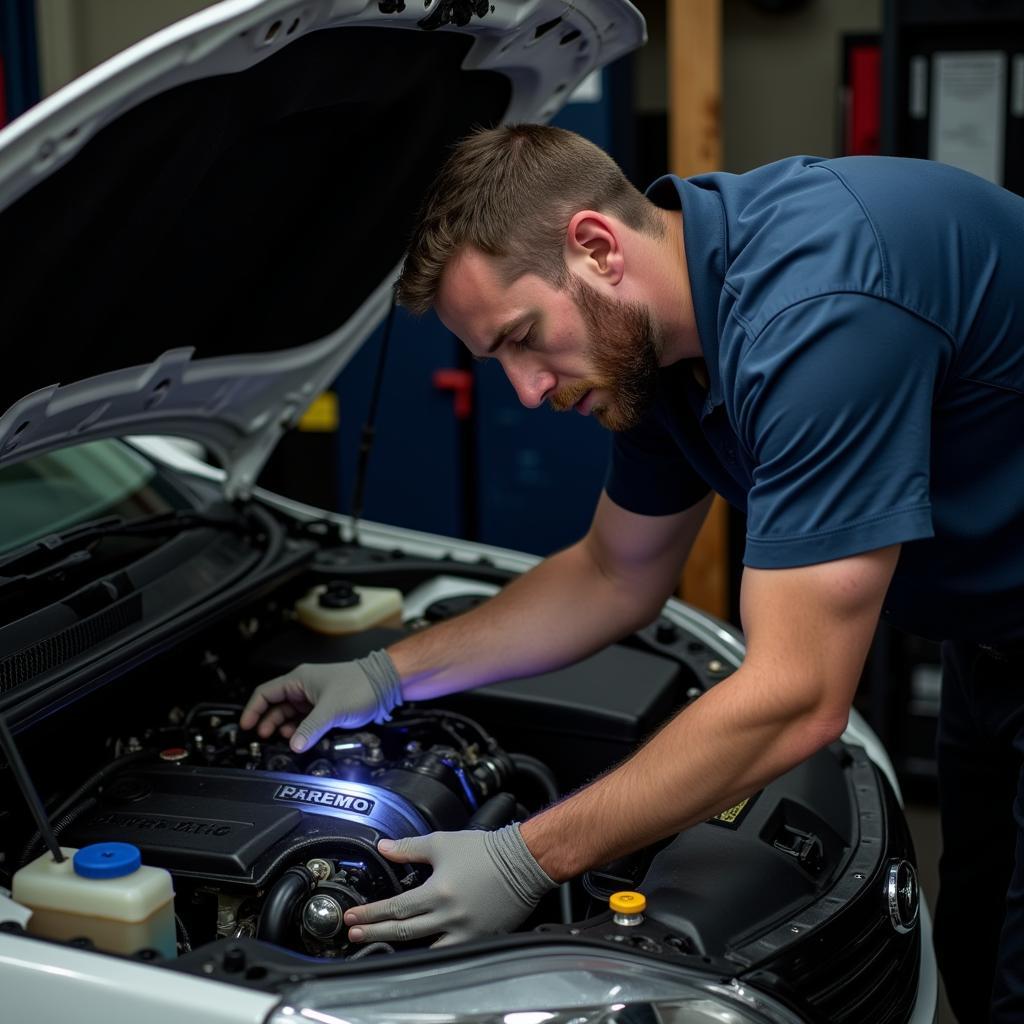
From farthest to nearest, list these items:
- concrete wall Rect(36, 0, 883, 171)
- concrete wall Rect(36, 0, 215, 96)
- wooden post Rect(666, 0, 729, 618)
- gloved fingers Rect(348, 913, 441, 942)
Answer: concrete wall Rect(36, 0, 215, 96) → concrete wall Rect(36, 0, 883, 171) → wooden post Rect(666, 0, 729, 618) → gloved fingers Rect(348, 913, 441, 942)

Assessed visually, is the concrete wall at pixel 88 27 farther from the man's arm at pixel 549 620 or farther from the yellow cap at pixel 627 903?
the yellow cap at pixel 627 903

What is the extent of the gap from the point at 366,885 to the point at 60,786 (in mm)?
441

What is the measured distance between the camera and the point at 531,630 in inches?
74.1

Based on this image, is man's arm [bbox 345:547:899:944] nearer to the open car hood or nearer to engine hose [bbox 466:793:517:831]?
engine hose [bbox 466:793:517:831]

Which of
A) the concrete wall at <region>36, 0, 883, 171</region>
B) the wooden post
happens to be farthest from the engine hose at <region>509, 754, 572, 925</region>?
the concrete wall at <region>36, 0, 883, 171</region>

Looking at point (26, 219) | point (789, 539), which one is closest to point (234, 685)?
point (26, 219)

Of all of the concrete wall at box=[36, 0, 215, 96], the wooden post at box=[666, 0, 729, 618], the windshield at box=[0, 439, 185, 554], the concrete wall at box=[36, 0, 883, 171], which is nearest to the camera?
the windshield at box=[0, 439, 185, 554]

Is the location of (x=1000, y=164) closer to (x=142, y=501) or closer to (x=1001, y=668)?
(x=1001, y=668)

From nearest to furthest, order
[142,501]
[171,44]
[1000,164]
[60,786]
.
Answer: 1. [171,44]
2. [60,786]
3. [142,501]
4. [1000,164]

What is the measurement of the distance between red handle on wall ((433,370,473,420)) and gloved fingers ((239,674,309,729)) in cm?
211

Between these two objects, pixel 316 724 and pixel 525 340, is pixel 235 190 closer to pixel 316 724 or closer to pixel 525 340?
pixel 525 340

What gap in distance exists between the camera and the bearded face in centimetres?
145

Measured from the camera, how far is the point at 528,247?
1438 mm

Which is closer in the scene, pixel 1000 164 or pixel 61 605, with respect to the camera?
pixel 61 605
